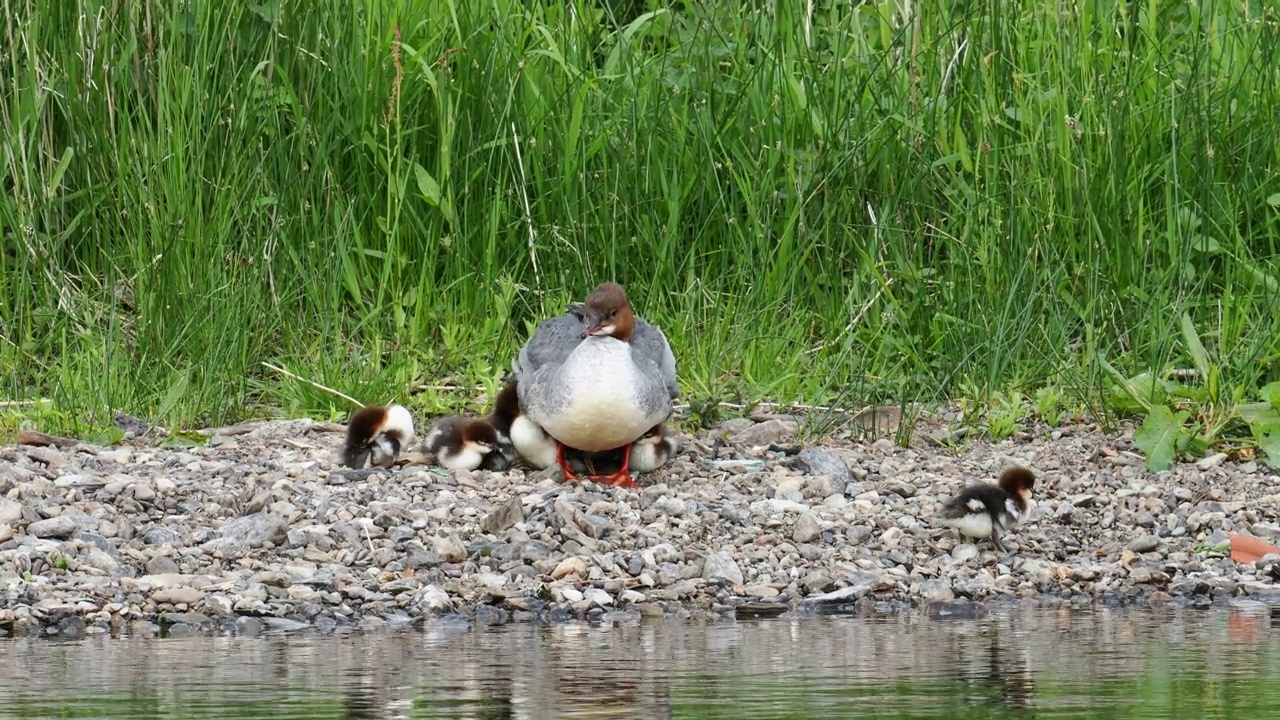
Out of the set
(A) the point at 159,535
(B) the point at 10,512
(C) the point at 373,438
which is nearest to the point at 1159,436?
(C) the point at 373,438

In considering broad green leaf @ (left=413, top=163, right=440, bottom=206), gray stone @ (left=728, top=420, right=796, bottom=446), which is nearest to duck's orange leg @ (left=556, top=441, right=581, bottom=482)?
gray stone @ (left=728, top=420, right=796, bottom=446)

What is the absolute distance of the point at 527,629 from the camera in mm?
5242

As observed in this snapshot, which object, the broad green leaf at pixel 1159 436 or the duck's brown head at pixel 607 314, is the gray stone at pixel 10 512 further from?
the broad green leaf at pixel 1159 436

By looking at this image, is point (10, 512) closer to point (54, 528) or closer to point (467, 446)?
point (54, 528)

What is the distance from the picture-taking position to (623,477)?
23.8 ft

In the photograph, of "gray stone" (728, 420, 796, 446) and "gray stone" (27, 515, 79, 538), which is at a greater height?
"gray stone" (27, 515, 79, 538)

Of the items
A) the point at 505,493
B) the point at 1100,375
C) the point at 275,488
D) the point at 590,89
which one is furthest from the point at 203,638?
the point at 590,89

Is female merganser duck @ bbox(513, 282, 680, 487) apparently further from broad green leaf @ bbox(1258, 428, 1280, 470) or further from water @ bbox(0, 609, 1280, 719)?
broad green leaf @ bbox(1258, 428, 1280, 470)

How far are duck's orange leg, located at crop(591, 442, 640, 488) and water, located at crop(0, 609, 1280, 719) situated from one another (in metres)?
1.84

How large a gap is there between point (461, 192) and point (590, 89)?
2.98 feet

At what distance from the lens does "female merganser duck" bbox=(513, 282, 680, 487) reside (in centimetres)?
696

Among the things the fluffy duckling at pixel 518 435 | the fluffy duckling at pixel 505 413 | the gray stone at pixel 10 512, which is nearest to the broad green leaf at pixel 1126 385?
the fluffy duckling at pixel 518 435

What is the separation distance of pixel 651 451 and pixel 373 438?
1.08 metres

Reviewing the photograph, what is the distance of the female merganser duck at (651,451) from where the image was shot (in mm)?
7341
